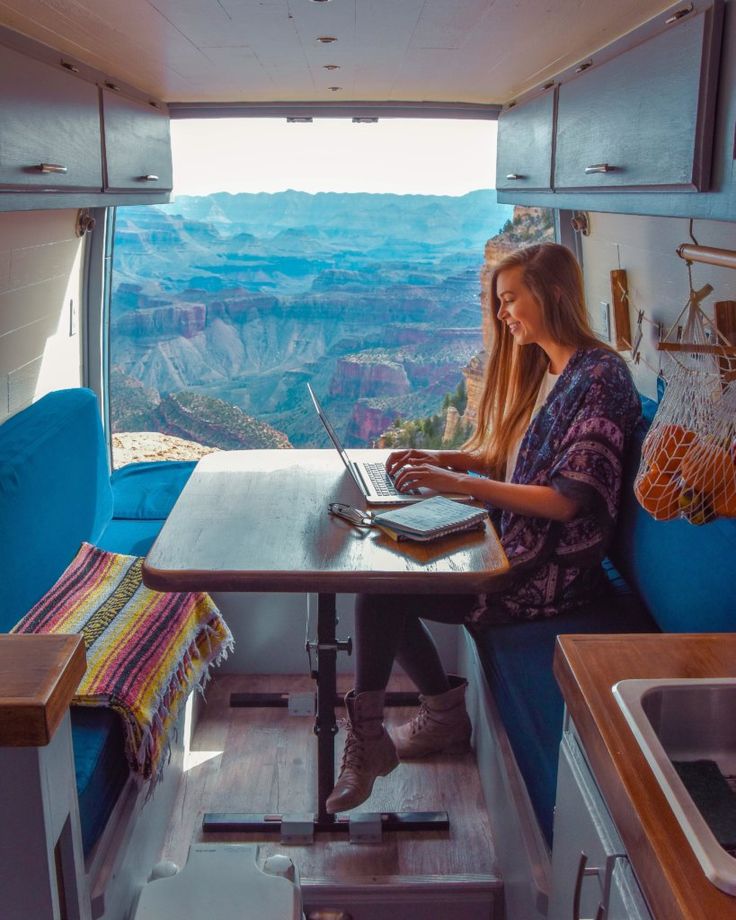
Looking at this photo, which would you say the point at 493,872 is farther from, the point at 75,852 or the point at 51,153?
the point at 51,153

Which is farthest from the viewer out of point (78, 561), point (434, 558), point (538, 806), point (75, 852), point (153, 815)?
point (78, 561)

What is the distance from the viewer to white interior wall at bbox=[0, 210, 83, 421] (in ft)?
8.55

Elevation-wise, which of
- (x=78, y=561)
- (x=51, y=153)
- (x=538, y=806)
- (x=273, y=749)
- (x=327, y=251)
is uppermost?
(x=51, y=153)

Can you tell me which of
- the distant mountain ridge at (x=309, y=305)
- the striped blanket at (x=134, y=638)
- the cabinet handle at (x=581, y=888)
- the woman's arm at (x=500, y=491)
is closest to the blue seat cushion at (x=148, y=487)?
the distant mountain ridge at (x=309, y=305)

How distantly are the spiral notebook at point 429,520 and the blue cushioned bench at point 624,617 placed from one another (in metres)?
0.35

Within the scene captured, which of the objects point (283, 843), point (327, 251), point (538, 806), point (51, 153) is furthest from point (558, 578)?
point (327, 251)

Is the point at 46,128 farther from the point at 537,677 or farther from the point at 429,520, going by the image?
the point at 537,677

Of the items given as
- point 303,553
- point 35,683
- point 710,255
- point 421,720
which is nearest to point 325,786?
point 421,720

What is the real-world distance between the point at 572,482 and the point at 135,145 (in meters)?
1.63

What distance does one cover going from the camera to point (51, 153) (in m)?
1.97

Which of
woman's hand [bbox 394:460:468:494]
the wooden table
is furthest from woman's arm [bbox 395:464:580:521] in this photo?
the wooden table

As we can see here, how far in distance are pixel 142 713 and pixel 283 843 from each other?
1.82 ft

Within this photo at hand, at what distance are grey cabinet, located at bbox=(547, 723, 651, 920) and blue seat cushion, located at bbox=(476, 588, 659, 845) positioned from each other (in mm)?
276

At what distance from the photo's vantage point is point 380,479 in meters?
2.32
